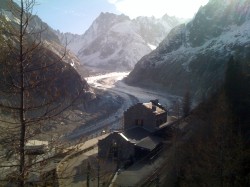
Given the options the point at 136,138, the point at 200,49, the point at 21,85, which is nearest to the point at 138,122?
the point at 136,138

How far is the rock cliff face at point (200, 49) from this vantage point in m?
139

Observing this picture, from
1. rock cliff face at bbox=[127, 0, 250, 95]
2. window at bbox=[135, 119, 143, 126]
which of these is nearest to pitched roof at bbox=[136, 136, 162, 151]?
window at bbox=[135, 119, 143, 126]

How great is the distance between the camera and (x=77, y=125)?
314ft

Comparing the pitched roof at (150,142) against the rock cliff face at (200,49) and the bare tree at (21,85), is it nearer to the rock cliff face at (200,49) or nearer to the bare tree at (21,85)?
the bare tree at (21,85)

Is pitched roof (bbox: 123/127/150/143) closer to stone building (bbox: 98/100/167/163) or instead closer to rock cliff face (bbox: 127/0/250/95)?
stone building (bbox: 98/100/167/163)

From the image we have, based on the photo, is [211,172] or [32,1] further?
[211,172]

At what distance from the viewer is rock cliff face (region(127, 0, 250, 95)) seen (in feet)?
455

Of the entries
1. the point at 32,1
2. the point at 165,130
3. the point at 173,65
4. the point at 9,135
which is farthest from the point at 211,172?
the point at 173,65

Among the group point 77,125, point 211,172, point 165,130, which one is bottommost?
point 77,125

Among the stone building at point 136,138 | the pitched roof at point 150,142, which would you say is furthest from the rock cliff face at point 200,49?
the pitched roof at point 150,142

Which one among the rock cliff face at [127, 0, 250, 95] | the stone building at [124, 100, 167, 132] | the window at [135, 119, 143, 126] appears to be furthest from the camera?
the rock cliff face at [127, 0, 250, 95]

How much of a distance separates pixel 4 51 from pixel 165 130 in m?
45.9

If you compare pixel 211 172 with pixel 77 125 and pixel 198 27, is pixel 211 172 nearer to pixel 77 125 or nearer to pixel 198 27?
pixel 77 125

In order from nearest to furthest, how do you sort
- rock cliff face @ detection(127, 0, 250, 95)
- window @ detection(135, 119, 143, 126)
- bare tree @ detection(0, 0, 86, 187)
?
bare tree @ detection(0, 0, 86, 187)
window @ detection(135, 119, 143, 126)
rock cliff face @ detection(127, 0, 250, 95)
